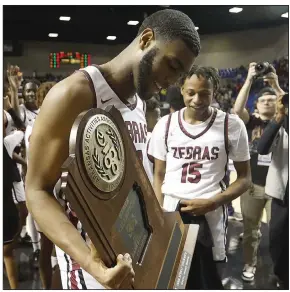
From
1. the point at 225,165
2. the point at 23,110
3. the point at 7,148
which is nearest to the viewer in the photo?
the point at 225,165

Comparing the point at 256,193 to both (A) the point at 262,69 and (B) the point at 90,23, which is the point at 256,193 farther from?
(B) the point at 90,23

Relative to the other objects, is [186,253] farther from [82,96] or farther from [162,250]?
[82,96]

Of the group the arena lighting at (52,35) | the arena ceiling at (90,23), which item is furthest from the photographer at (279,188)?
the arena lighting at (52,35)

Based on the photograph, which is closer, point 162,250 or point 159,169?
point 162,250

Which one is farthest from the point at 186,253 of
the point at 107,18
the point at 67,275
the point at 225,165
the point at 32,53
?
the point at 32,53

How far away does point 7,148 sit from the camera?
2127 millimetres

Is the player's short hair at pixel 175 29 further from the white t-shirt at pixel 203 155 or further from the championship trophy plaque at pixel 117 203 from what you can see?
the white t-shirt at pixel 203 155

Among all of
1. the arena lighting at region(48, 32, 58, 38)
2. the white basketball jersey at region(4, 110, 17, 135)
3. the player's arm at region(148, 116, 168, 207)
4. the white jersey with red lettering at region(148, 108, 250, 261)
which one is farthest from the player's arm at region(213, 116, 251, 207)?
the arena lighting at region(48, 32, 58, 38)

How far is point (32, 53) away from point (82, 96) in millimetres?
4599

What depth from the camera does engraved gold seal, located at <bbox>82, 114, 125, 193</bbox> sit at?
0.65 meters

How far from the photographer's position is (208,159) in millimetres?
1643

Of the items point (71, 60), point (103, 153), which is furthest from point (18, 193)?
point (71, 60)

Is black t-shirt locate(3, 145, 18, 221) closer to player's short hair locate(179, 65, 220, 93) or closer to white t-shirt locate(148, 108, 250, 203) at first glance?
white t-shirt locate(148, 108, 250, 203)

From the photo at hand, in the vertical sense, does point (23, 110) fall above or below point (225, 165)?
above
